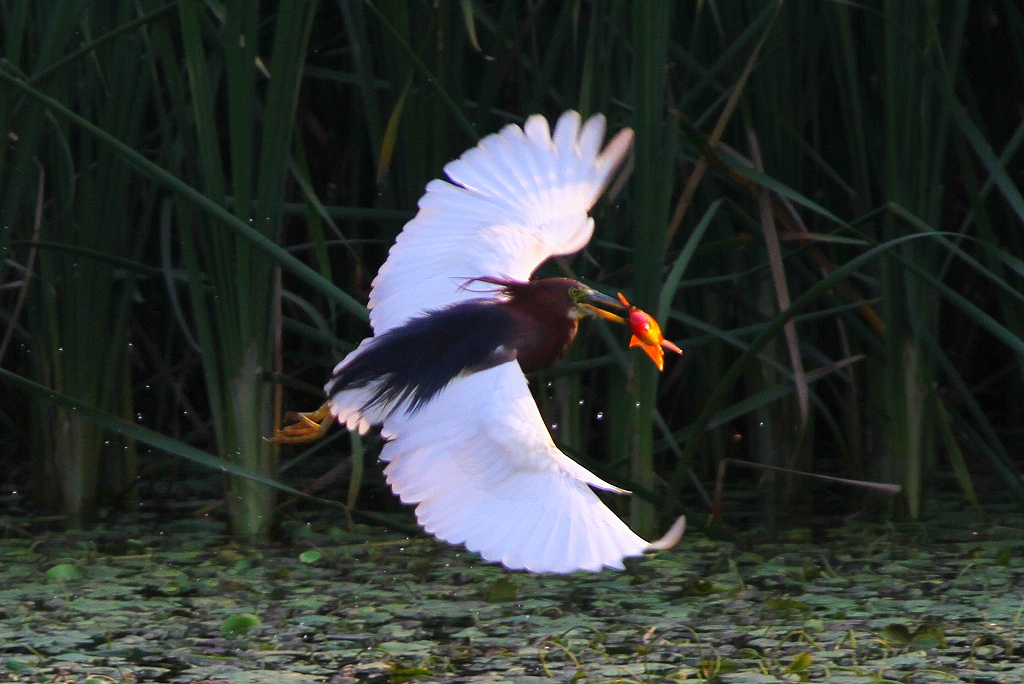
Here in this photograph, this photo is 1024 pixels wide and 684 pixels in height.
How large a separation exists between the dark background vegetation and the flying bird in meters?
0.18

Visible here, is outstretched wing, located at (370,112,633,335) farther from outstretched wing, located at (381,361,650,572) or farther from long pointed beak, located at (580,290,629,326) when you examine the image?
outstretched wing, located at (381,361,650,572)

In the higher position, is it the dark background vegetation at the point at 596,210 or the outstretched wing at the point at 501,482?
the dark background vegetation at the point at 596,210

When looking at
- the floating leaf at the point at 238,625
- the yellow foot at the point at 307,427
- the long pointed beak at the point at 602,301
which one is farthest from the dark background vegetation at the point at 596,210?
the floating leaf at the point at 238,625

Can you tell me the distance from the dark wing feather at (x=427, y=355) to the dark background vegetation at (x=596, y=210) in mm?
294

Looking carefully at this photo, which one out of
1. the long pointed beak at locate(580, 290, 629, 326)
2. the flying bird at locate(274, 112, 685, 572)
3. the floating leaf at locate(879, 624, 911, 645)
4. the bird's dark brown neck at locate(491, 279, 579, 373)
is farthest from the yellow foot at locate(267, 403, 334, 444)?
the floating leaf at locate(879, 624, 911, 645)

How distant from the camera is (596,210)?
147 inches

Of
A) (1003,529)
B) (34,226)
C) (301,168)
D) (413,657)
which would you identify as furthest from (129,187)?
(1003,529)

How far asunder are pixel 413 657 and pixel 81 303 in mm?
1453

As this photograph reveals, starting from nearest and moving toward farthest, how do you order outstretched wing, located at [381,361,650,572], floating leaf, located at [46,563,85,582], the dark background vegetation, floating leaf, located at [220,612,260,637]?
outstretched wing, located at [381,361,650,572], floating leaf, located at [220,612,260,637], floating leaf, located at [46,563,85,582], the dark background vegetation

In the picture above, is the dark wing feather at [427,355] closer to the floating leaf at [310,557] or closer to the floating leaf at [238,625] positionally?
the floating leaf at [238,625]

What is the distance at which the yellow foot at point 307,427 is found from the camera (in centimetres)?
330

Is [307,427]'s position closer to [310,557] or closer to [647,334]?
[310,557]

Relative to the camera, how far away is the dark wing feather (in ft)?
9.34

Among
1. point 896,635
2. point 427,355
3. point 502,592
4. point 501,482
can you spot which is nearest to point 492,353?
point 427,355
